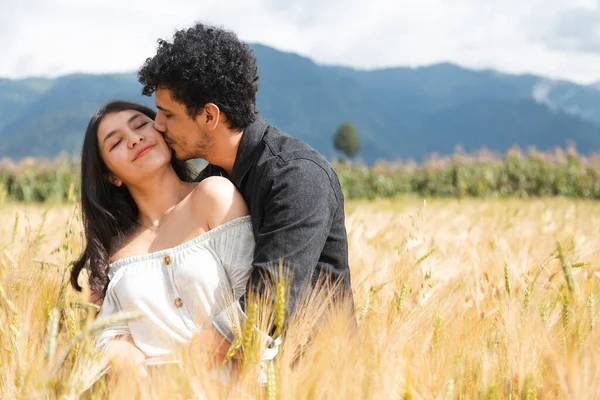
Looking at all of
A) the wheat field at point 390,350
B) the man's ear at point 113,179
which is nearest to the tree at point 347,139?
the man's ear at point 113,179

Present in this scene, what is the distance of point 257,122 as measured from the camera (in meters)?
2.25

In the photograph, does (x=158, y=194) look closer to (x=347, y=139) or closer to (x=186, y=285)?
(x=186, y=285)

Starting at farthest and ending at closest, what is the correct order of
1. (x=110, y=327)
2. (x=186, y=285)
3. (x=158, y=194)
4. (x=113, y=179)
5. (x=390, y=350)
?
(x=113, y=179), (x=158, y=194), (x=110, y=327), (x=186, y=285), (x=390, y=350)

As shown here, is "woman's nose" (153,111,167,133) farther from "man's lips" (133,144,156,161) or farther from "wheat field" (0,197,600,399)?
"wheat field" (0,197,600,399)

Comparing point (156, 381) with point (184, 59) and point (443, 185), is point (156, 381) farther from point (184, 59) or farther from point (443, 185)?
point (443, 185)

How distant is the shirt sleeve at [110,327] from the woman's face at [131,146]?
42cm

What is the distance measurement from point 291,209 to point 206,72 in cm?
61

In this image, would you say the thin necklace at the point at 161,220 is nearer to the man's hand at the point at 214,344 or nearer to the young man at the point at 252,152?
the young man at the point at 252,152

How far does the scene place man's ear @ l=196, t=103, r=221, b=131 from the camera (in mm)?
2186

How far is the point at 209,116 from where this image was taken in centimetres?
221

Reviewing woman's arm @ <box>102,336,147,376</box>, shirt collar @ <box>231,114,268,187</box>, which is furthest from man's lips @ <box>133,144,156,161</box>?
woman's arm @ <box>102,336,147,376</box>

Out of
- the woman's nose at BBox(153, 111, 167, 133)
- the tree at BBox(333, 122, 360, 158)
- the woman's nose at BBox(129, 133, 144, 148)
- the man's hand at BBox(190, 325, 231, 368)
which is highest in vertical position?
the woman's nose at BBox(153, 111, 167, 133)

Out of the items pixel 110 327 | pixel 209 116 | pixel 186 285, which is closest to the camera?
pixel 186 285

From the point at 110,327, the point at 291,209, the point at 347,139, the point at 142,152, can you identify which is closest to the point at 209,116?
the point at 142,152
